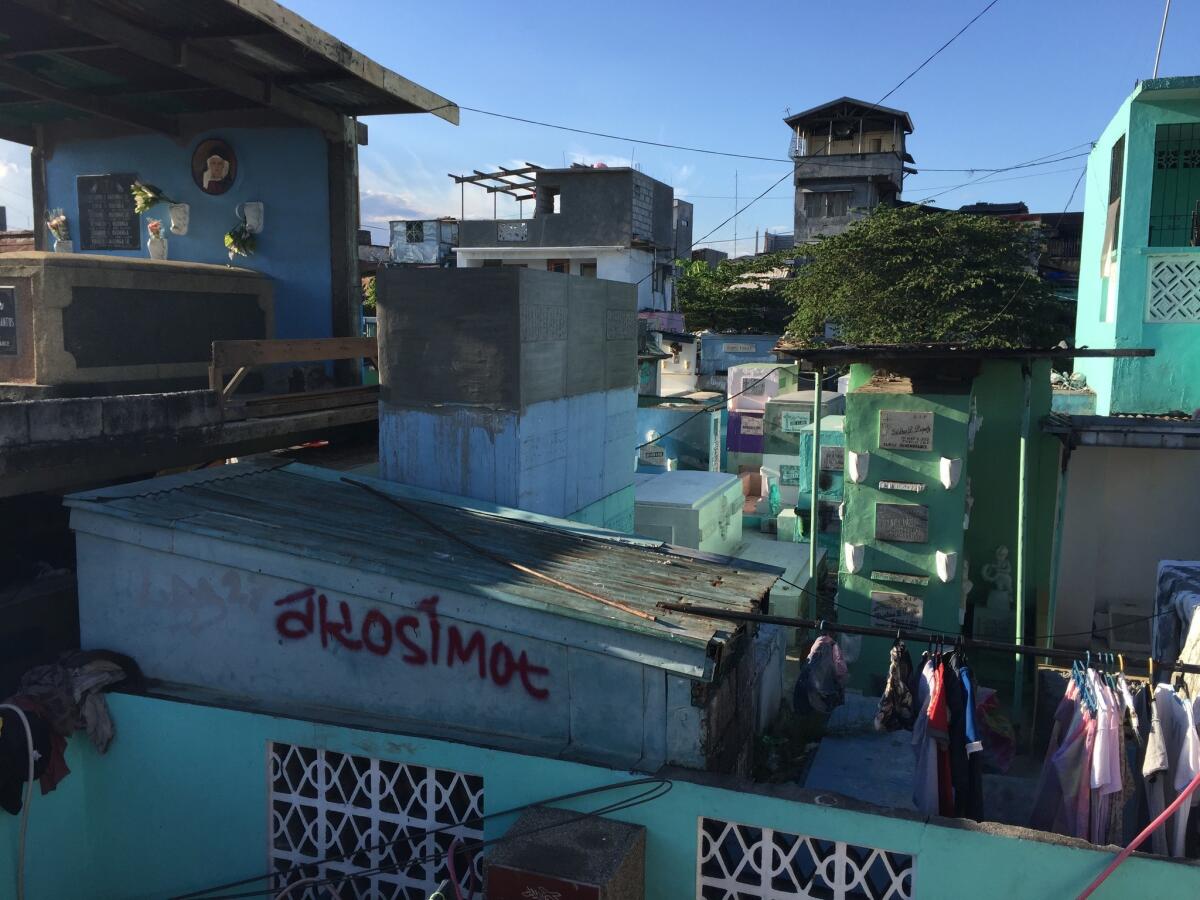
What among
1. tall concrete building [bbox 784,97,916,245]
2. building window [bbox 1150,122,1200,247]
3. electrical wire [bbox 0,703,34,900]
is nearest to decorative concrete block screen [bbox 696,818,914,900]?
electrical wire [bbox 0,703,34,900]

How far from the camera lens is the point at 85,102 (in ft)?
32.3

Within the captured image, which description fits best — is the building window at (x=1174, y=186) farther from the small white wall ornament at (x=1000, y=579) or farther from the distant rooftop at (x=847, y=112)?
the distant rooftop at (x=847, y=112)

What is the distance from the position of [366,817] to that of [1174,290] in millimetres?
13120

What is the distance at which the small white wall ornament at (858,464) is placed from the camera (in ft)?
34.9

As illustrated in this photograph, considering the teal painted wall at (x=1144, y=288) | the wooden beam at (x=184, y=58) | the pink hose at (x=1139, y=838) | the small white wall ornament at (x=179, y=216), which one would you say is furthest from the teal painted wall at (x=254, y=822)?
the teal painted wall at (x=1144, y=288)

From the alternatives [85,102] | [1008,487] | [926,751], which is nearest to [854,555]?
[1008,487]

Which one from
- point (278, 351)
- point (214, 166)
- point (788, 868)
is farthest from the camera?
point (214, 166)

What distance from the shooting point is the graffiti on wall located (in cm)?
561

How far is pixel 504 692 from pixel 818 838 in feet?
6.47

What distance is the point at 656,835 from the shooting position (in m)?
5.21

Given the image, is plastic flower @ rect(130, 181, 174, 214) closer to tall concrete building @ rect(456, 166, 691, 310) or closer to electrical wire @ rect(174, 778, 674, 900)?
electrical wire @ rect(174, 778, 674, 900)

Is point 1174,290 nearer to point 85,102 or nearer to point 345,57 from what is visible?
point 345,57

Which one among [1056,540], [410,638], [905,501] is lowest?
[1056,540]

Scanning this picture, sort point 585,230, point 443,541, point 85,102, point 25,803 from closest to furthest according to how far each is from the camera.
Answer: point 25,803 → point 443,541 → point 85,102 → point 585,230
